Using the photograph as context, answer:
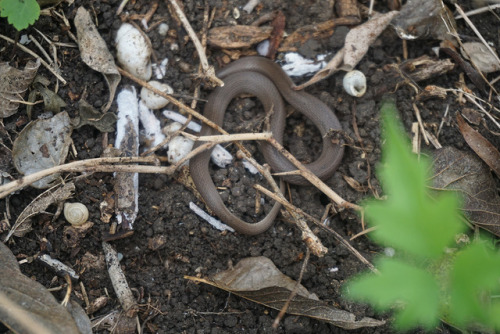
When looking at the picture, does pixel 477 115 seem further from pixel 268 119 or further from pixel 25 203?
pixel 25 203

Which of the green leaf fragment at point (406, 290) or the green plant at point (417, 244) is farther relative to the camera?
the green leaf fragment at point (406, 290)

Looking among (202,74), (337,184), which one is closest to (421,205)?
(337,184)

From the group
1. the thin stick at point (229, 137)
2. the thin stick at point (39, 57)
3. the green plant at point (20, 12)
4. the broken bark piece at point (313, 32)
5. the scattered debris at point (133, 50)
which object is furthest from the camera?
the broken bark piece at point (313, 32)

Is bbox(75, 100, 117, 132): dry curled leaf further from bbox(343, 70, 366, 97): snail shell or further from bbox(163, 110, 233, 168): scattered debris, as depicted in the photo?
bbox(343, 70, 366, 97): snail shell

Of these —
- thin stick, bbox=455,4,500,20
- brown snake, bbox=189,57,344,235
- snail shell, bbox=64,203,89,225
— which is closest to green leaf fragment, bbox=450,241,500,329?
brown snake, bbox=189,57,344,235

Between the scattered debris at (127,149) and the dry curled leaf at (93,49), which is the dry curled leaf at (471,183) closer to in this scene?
the scattered debris at (127,149)

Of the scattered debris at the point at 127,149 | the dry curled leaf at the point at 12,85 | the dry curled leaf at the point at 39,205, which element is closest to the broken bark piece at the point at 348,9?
the scattered debris at the point at 127,149

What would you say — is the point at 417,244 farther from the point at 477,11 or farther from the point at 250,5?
the point at 477,11
